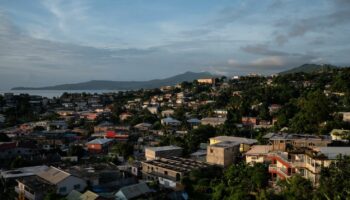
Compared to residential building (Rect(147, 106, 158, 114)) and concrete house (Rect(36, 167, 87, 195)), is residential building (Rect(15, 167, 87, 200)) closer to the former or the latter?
concrete house (Rect(36, 167, 87, 195))

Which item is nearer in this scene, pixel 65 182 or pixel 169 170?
pixel 65 182

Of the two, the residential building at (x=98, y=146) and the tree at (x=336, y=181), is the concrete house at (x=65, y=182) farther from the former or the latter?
the residential building at (x=98, y=146)

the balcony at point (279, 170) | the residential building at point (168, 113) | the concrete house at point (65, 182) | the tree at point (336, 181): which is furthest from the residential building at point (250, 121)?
the tree at point (336, 181)

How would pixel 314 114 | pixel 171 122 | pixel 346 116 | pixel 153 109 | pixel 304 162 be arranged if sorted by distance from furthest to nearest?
1. pixel 153 109
2. pixel 171 122
3. pixel 346 116
4. pixel 314 114
5. pixel 304 162

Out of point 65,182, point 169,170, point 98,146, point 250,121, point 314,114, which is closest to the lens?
point 65,182

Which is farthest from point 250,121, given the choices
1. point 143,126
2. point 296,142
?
point 296,142

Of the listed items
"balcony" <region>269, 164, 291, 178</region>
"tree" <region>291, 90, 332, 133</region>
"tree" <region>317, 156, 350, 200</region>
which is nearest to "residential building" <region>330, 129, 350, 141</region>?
"tree" <region>291, 90, 332, 133</region>

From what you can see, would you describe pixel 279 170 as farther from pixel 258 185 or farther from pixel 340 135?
pixel 340 135

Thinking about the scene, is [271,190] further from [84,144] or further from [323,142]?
[84,144]

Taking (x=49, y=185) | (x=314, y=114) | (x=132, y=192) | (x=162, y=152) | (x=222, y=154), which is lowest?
(x=132, y=192)
